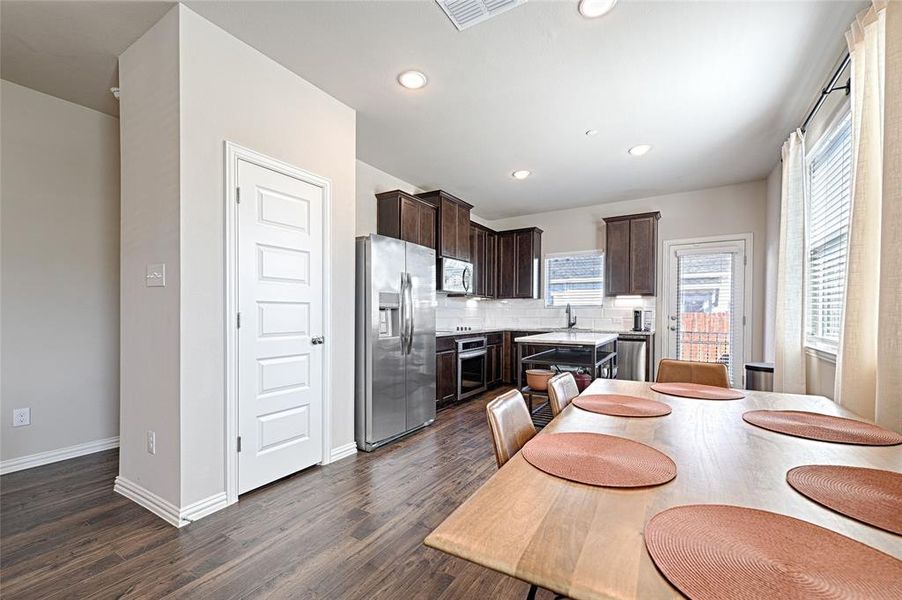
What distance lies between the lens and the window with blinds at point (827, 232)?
101 inches

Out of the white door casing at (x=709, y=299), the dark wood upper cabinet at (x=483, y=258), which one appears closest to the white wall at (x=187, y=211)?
the dark wood upper cabinet at (x=483, y=258)

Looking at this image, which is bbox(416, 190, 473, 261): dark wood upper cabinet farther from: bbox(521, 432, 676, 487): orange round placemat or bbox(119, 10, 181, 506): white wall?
bbox(521, 432, 676, 487): orange round placemat

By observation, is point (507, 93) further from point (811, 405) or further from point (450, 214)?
point (811, 405)

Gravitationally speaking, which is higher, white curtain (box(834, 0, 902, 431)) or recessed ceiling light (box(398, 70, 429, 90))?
recessed ceiling light (box(398, 70, 429, 90))

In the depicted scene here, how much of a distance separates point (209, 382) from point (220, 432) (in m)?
Result: 0.30

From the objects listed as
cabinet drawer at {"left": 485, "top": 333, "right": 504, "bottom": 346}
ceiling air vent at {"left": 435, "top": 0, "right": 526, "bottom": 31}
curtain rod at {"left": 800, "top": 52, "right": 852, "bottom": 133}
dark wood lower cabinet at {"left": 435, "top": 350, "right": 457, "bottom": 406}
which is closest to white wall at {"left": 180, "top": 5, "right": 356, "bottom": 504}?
ceiling air vent at {"left": 435, "top": 0, "right": 526, "bottom": 31}

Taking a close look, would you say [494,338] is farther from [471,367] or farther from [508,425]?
[508,425]

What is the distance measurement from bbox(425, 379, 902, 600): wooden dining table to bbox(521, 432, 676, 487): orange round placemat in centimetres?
3

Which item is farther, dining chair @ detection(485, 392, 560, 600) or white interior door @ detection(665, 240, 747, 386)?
white interior door @ detection(665, 240, 747, 386)

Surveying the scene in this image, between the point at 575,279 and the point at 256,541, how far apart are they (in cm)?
525

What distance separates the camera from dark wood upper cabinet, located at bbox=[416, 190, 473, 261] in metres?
4.82

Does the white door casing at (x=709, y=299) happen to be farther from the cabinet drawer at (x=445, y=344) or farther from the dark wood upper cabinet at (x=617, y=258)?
the cabinet drawer at (x=445, y=344)

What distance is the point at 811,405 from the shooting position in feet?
5.57

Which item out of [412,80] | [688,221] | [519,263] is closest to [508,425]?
[412,80]
